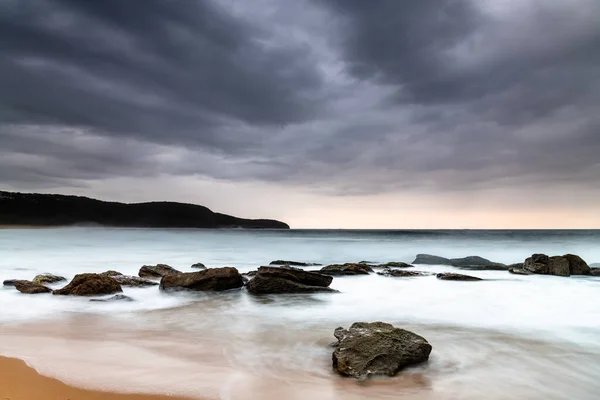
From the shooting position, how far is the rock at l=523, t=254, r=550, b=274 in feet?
55.9

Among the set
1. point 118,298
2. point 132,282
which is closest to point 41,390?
point 118,298

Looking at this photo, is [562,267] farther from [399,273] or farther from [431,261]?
[431,261]

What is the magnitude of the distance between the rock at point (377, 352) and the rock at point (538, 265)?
48.1 feet

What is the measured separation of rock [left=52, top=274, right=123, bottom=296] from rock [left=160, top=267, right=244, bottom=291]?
4.82 ft

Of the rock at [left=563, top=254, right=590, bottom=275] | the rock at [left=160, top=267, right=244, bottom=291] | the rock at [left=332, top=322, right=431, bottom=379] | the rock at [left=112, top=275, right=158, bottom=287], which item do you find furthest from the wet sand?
the rock at [left=563, top=254, right=590, bottom=275]

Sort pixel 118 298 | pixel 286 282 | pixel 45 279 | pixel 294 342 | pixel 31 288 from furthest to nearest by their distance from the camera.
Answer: pixel 45 279 → pixel 286 282 → pixel 31 288 → pixel 118 298 → pixel 294 342

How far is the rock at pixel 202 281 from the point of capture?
11492 millimetres

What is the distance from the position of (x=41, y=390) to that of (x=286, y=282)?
778 cm

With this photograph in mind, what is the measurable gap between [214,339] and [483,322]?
17.3ft

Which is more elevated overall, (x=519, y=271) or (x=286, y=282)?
(x=519, y=271)

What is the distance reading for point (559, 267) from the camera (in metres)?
16.6

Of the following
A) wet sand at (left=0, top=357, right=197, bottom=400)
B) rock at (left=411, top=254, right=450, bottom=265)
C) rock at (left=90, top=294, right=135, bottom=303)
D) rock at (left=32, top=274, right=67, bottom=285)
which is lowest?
rock at (left=32, top=274, right=67, bottom=285)

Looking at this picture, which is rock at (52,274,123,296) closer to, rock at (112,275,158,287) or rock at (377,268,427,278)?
rock at (112,275,158,287)

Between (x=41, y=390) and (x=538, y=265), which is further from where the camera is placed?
(x=538, y=265)
